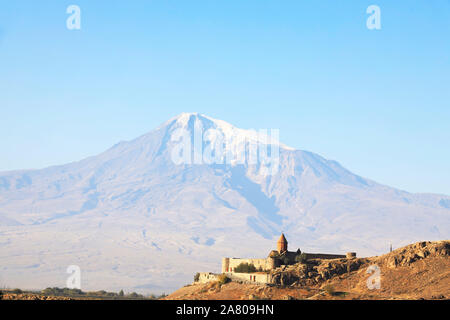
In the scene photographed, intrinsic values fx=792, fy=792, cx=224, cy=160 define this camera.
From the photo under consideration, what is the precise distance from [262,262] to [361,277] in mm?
15543

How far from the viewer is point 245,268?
12144 centimetres

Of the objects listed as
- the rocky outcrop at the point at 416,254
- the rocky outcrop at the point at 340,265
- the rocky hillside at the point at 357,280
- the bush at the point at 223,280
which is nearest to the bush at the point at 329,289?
the rocky hillside at the point at 357,280

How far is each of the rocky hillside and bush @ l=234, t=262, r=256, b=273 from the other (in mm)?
5854

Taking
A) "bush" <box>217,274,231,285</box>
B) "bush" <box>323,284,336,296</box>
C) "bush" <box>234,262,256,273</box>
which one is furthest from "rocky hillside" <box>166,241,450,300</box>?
"bush" <box>234,262,256,273</box>

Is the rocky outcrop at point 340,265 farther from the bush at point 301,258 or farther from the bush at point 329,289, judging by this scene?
the bush at point 329,289

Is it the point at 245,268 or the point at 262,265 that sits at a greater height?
the point at 262,265

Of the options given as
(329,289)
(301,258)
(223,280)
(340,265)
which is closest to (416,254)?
(340,265)

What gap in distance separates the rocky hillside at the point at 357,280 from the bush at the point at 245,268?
5.85m

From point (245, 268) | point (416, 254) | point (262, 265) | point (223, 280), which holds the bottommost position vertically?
point (223, 280)

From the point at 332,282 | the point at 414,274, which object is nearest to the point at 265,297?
the point at 332,282

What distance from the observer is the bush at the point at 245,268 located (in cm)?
12075

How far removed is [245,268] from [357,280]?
58.5 feet

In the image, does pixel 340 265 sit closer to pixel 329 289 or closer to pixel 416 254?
pixel 416 254
